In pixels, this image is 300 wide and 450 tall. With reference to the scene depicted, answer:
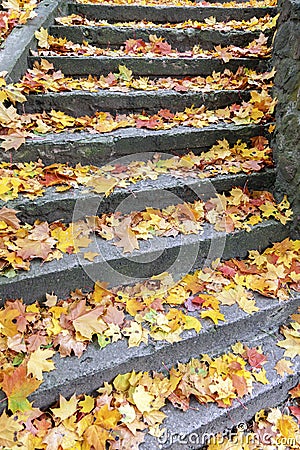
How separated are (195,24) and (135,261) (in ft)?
9.36

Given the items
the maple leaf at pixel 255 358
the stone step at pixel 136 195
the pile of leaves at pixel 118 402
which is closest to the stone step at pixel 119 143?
the stone step at pixel 136 195

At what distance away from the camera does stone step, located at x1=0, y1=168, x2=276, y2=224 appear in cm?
228

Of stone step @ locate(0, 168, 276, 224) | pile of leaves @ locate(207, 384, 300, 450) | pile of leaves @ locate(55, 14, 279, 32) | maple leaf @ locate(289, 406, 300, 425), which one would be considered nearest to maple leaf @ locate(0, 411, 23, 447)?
pile of leaves @ locate(207, 384, 300, 450)

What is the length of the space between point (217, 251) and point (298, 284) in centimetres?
57

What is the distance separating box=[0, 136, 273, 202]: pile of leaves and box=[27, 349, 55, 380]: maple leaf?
3.14 ft

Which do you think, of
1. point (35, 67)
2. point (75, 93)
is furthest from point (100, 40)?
point (75, 93)

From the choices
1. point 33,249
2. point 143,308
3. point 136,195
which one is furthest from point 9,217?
point 143,308

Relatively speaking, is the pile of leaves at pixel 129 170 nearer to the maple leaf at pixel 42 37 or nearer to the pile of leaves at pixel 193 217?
the pile of leaves at pixel 193 217

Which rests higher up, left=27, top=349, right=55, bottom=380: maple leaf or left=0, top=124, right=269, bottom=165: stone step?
left=0, top=124, right=269, bottom=165: stone step

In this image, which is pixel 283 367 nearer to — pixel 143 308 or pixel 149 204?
pixel 143 308

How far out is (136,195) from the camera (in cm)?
246

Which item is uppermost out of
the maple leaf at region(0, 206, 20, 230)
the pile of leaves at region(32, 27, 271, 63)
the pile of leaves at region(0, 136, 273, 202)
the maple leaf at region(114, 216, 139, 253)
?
the pile of leaves at region(32, 27, 271, 63)

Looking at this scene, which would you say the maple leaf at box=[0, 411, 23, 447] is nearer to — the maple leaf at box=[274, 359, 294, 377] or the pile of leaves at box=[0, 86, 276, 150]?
the maple leaf at box=[274, 359, 294, 377]

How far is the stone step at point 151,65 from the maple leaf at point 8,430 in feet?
8.72
